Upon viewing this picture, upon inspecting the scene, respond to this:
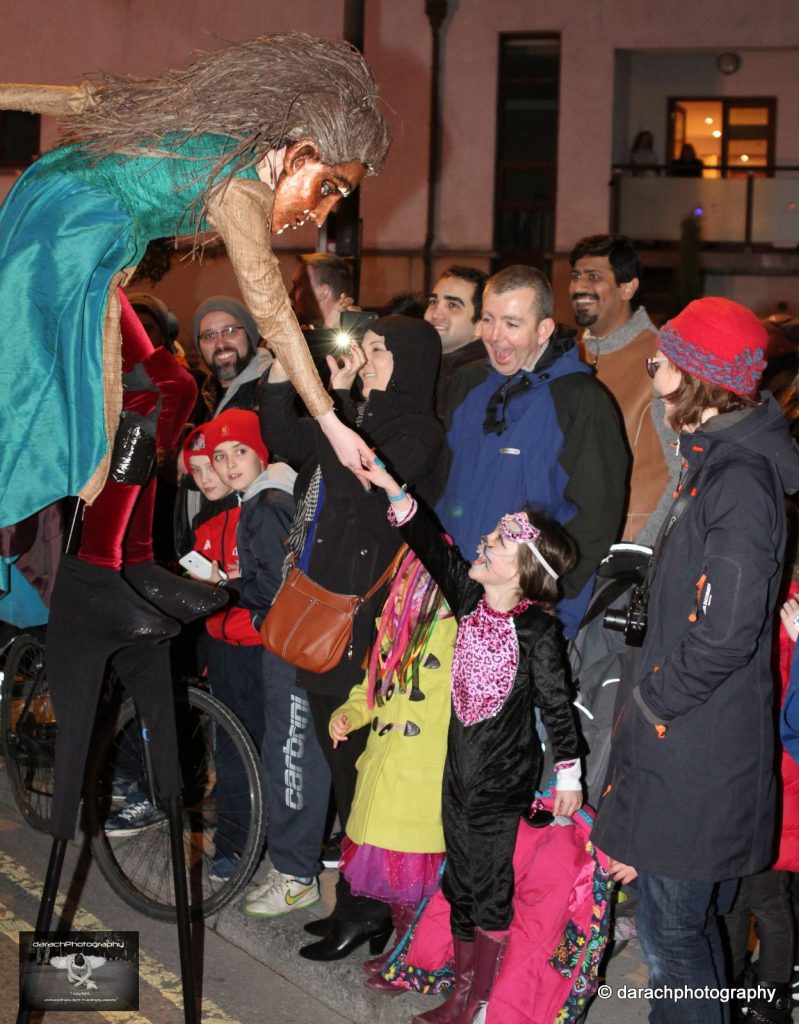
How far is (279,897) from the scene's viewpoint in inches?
178

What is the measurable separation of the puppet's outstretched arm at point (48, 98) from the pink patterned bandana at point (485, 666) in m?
1.79

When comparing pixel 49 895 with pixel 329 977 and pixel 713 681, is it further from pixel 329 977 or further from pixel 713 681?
pixel 713 681

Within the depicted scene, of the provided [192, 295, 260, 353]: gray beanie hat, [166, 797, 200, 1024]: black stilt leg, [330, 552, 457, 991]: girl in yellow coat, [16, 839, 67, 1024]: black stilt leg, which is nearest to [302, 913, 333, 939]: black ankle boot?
[330, 552, 457, 991]: girl in yellow coat

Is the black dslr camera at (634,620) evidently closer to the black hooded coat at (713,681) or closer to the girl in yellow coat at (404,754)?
the black hooded coat at (713,681)

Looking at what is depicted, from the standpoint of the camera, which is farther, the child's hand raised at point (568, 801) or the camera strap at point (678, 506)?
the child's hand raised at point (568, 801)

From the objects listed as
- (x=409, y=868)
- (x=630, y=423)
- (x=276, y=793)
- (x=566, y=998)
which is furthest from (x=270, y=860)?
(x=630, y=423)

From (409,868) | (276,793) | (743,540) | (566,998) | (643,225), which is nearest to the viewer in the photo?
(743,540)

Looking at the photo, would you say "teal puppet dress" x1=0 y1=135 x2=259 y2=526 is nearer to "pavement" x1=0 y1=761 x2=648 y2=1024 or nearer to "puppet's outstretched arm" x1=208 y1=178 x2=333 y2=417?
"puppet's outstretched arm" x1=208 y1=178 x2=333 y2=417

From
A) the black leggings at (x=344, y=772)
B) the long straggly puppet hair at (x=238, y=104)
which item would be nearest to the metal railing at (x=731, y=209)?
the black leggings at (x=344, y=772)

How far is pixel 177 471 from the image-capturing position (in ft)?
21.1

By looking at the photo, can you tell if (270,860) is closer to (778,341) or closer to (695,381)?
(695,381)

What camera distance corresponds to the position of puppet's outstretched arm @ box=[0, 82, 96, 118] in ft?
9.35

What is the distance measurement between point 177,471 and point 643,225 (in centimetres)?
1330

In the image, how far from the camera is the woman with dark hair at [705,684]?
9.86 ft
